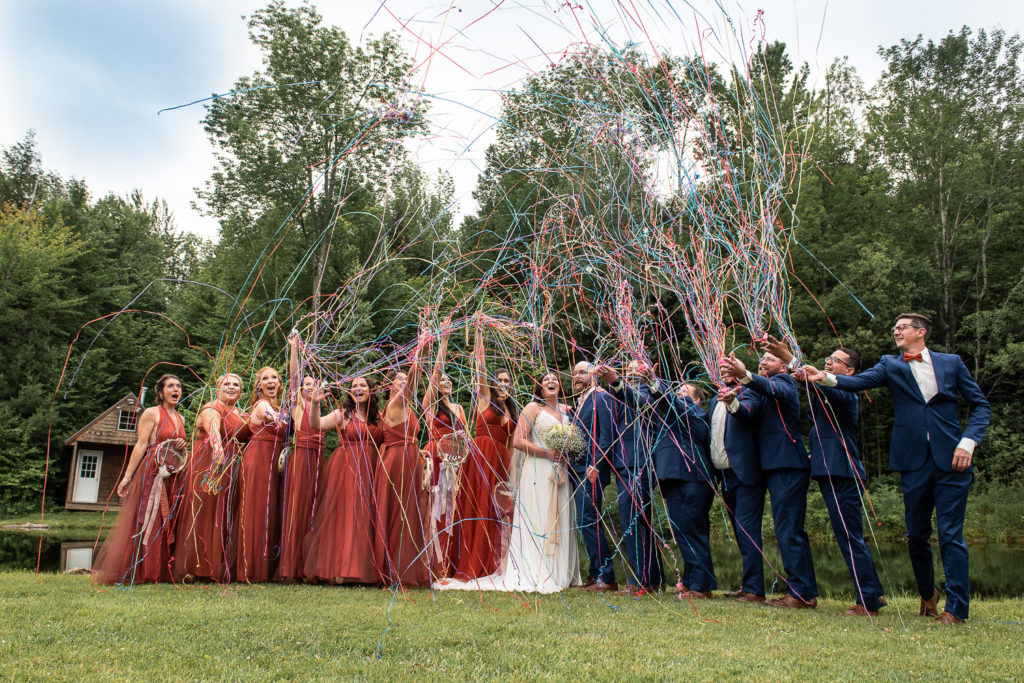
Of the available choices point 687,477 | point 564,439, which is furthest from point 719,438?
point 564,439

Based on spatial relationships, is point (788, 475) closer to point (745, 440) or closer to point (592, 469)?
point (745, 440)

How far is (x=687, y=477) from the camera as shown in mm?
7309

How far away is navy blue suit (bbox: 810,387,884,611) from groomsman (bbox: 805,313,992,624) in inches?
15.4

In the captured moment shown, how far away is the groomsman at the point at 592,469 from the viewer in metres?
7.61

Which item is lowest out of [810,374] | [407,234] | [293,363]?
[810,374]

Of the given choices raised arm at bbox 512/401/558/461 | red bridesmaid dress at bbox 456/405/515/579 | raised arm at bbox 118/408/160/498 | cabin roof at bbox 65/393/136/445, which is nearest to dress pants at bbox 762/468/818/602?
raised arm at bbox 512/401/558/461

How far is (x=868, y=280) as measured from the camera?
23.6 m

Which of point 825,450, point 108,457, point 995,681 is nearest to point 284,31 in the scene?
point 108,457

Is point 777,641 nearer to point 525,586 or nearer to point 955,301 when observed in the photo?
point 525,586

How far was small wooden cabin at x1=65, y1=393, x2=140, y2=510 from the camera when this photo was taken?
28.9 m

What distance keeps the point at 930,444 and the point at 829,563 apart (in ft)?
32.3

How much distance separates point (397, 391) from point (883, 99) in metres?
29.6

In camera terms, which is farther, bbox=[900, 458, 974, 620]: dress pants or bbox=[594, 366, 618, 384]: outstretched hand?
bbox=[594, 366, 618, 384]: outstretched hand

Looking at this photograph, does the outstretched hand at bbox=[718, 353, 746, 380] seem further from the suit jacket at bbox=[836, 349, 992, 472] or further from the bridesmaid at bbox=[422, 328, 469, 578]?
the bridesmaid at bbox=[422, 328, 469, 578]
